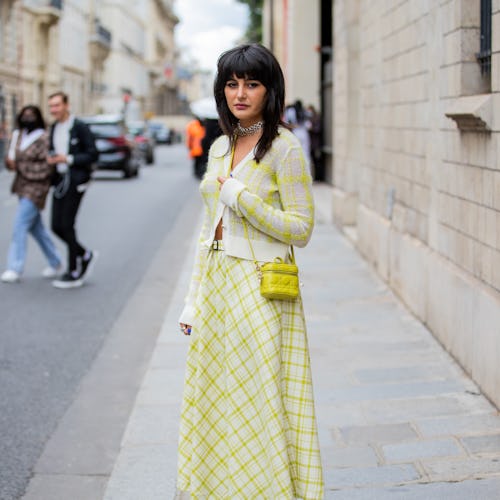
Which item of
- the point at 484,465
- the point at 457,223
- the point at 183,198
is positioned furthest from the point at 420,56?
the point at 183,198

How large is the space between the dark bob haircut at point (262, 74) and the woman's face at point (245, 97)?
0.05ft

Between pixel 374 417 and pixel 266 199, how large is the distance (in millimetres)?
2154

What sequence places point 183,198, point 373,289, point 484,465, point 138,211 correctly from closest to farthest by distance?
point 484,465 → point 373,289 → point 138,211 → point 183,198

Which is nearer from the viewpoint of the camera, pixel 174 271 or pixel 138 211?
pixel 174 271

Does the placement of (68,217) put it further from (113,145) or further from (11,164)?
(113,145)

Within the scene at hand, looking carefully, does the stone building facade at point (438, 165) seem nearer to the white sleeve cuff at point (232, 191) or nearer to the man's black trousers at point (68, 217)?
the white sleeve cuff at point (232, 191)

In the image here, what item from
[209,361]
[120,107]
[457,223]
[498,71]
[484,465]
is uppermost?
[120,107]

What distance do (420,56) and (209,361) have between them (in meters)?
4.87

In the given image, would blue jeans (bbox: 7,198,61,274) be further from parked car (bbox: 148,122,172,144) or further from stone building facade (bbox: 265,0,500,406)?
parked car (bbox: 148,122,172,144)

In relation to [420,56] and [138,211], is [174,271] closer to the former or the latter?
[420,56]

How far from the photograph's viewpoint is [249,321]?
10.8ft

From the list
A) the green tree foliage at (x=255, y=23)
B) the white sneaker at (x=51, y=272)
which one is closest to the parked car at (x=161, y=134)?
the green tree foliage at (x=255, y=23)

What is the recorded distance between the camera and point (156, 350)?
21.9 feet

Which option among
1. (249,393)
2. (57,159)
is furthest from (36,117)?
(249,393)
